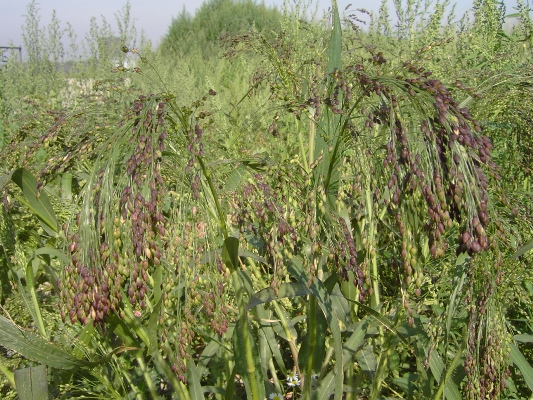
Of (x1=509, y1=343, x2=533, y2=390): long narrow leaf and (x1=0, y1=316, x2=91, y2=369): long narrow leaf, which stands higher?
(x1=0, y1=316, x2=91, y2=369): long narrow leaf

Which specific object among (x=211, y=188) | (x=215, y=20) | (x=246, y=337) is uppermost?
(x=215, y=20)

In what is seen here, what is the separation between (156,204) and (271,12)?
17207 mm

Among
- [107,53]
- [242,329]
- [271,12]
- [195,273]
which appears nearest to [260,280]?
[242,329]

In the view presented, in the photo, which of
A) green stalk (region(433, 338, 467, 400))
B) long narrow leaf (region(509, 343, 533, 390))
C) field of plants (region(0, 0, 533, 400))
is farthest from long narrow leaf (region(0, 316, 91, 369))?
long narrow leaf (region(509, 343, 533, 390))

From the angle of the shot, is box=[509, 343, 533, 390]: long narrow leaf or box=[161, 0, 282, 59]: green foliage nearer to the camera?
box=[509, 343, 533, 390]: long narrow leaf

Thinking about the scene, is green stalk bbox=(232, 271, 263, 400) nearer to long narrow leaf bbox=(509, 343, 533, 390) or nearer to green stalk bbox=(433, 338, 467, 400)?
green stalk bbox=(433, 338, 467, 400)

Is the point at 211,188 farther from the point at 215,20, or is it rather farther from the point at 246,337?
the point at 215,20

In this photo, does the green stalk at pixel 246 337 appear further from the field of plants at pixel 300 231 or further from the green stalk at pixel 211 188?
the green stalk at pixel 211 188

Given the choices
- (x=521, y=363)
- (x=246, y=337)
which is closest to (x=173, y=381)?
(x=246, y=337)

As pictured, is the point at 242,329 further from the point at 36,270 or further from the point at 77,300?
the point at 36,270

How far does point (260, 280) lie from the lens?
2.19 meters


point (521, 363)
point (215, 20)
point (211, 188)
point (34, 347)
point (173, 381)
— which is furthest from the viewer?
point (215, 20)

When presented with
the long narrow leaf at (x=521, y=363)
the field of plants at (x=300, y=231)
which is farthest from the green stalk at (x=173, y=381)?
the long narrow leaf at (x=521, y=363)

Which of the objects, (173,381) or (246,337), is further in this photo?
(173,381)
